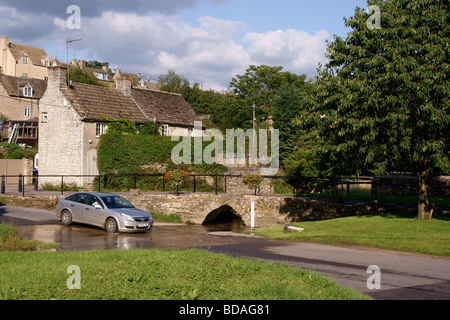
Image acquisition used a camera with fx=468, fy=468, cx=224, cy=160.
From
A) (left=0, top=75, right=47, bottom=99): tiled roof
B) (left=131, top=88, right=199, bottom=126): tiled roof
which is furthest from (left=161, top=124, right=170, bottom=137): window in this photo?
(left=0, top=75, right=47, bottom=99): tiled roof

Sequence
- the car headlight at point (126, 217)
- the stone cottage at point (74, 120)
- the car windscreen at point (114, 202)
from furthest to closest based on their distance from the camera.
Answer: the stone cottage at point (74, 120)
the car windscreen at point (114, 202)
the car headlight at point (126, 217)

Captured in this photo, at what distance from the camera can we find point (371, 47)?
17.4 meters

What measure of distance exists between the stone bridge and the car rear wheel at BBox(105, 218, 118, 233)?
8.74m

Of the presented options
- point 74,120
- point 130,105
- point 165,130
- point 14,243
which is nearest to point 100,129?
point 74,120

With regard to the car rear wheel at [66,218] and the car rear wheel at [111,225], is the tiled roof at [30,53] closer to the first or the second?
the car rear wheel at [66,218]

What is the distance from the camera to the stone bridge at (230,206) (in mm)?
25266

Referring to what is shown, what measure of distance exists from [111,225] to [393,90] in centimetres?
1202

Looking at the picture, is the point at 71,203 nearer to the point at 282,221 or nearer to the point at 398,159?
the point at 282,221

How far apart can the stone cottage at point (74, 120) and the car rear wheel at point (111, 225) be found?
17.4 meters

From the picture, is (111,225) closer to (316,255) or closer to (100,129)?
(316,255)

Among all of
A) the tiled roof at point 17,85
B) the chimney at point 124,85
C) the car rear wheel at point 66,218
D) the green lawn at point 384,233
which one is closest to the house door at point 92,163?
the chimney at point 124,85

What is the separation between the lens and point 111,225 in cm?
1881
